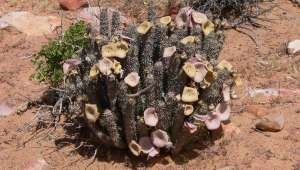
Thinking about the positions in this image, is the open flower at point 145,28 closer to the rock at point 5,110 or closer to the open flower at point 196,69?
the open flower at point 196,69

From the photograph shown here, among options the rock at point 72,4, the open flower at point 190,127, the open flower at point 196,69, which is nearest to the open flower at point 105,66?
the open flower at point 196,69

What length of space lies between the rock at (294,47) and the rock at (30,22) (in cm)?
237

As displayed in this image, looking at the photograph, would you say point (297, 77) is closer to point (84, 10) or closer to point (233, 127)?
point (233, 127)

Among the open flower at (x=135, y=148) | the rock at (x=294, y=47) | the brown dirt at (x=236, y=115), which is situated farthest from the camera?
the rock at (x=294, y=47)

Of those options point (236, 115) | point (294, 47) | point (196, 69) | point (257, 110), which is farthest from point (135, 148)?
point (294, 47)

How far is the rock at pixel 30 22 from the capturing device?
6.24m

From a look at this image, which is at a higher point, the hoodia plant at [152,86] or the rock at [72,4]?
the hoodia plant at [152,86]

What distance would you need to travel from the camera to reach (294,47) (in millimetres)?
5516

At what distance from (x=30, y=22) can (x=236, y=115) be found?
2688mm

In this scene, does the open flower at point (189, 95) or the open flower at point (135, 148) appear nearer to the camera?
the open flower at point (189, 95)

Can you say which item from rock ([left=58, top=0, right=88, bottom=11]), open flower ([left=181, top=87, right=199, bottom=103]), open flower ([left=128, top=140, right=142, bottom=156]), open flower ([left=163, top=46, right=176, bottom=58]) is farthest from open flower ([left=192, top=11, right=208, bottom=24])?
rock ([left=58, top=0, right=88, bottom=11])

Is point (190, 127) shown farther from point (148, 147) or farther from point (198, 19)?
point (198, 19)

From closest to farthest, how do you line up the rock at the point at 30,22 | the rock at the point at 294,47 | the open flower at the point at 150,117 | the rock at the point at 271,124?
the open flower at the point at 150,117, the rock at the point at 271,124, the rock at the point at 294,47, the rock at the point at 30,22

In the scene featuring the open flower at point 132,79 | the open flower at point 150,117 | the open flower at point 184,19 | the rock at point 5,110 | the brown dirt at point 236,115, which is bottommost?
the rock at point 5,110
